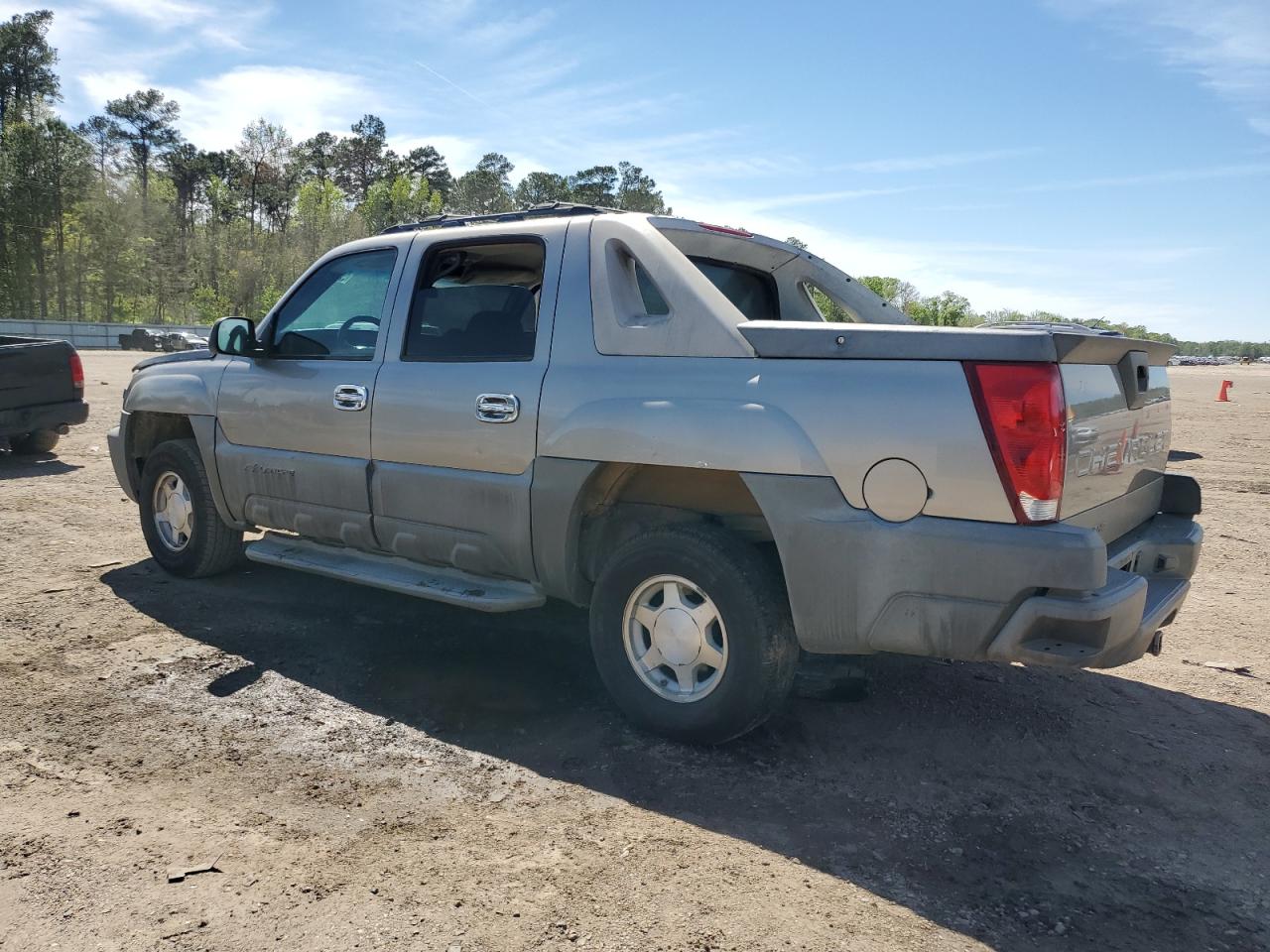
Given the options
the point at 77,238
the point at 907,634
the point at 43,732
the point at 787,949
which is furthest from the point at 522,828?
the point at 77,238

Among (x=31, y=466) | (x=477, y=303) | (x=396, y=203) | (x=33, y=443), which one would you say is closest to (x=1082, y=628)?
(x=477, y=303)

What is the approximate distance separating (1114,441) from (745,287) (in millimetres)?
1938

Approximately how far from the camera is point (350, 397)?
4.66 m

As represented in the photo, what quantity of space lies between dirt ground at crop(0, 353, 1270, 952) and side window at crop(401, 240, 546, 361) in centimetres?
152

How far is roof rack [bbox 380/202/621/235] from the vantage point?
4.25m

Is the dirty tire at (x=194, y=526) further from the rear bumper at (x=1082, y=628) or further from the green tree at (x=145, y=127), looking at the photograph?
the green tree at (x=145, y=127)

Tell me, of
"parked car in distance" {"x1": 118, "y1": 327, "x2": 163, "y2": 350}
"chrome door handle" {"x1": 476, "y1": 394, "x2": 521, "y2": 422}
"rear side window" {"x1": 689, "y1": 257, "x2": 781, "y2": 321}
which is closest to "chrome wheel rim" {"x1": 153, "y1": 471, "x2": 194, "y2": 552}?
"chrome door handle" {"x1": 476, "y1": 394, "x2": 521, "y2": 422}

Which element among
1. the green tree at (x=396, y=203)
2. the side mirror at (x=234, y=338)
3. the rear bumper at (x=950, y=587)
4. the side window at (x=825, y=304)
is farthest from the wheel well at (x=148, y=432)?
the green tree at (x=396, y=203)

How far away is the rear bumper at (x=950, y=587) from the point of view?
2.96 metres

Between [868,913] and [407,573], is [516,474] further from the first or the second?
[868,913]

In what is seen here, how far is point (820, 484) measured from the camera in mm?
3248

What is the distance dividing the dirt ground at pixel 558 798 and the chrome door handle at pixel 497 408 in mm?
1237

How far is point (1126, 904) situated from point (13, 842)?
3.35m

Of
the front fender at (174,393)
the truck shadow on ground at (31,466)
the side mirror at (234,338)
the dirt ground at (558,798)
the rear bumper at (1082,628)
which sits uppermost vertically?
the side mirror at (234,338)
